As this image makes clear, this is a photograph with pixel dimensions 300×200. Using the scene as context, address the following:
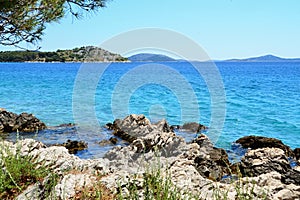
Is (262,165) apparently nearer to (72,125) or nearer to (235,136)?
(235,136)

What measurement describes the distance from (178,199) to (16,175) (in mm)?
2236

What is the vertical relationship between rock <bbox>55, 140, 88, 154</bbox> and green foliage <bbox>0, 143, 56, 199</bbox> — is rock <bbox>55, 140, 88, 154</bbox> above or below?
below

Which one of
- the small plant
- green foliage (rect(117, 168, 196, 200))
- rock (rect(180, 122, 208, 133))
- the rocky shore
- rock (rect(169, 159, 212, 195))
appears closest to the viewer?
green foliage (rect(117, 168, 196, 200))

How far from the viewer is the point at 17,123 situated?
17062 millimetres

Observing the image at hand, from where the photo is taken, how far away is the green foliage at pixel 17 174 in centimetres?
449

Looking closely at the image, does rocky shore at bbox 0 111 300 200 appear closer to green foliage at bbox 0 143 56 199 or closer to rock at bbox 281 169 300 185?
rock at bbox 281 169 300 185

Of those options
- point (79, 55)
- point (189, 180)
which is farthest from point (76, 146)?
point (79, 55)

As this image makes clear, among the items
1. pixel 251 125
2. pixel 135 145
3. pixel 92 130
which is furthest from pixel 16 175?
pixel 251 125

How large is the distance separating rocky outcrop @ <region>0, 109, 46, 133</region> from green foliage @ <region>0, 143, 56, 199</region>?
1216 cm

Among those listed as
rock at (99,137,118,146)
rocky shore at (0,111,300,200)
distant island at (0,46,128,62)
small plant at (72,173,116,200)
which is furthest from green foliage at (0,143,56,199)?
rock at (99,137,118,146)

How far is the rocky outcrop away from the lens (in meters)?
16.8

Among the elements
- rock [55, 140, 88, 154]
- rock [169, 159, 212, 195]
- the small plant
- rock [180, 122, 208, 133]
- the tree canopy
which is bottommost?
rock [180, 122, 208, 133]

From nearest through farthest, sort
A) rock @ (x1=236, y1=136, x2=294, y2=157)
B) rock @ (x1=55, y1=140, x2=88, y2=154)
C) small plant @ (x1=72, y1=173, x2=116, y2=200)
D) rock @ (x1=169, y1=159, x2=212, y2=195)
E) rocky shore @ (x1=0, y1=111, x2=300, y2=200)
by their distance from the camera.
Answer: small plant @ (x1=72, y1=173, x2=116, y2=200), rocky shore @ (x1=0, y1=111, x2=300, y2=200), rock @ (x1=169, y1=159, x2=212, y2=195), rock @ (x1=55, y1=140, x2=88, y2=154), rock @ (x1=236, y1=136, x2=294, y2=157)

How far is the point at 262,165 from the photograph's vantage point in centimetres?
871
